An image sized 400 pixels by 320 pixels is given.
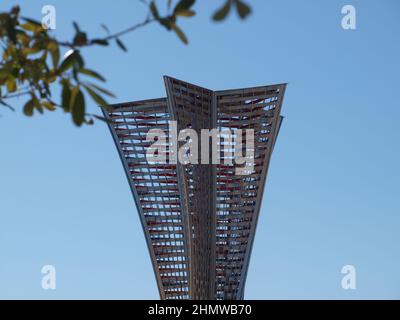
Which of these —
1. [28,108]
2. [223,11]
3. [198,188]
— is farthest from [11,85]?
[198,188]

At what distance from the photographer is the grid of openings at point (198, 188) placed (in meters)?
30.3

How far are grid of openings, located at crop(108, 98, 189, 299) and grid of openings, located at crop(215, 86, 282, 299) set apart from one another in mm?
2067

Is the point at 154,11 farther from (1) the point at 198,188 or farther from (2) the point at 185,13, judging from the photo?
(1) the point at 198,188

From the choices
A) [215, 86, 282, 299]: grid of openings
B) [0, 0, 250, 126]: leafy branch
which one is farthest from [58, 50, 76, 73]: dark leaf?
[215, 86, 282, 299]: grid of openings

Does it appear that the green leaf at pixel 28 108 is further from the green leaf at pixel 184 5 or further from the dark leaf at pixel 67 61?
the green leaf at pixel 184 5

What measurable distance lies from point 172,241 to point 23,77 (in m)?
30.8

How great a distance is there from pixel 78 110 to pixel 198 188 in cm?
2860

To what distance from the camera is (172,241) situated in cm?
3338

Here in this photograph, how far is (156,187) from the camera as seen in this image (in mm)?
32750

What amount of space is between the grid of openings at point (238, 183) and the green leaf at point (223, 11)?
28104mm
